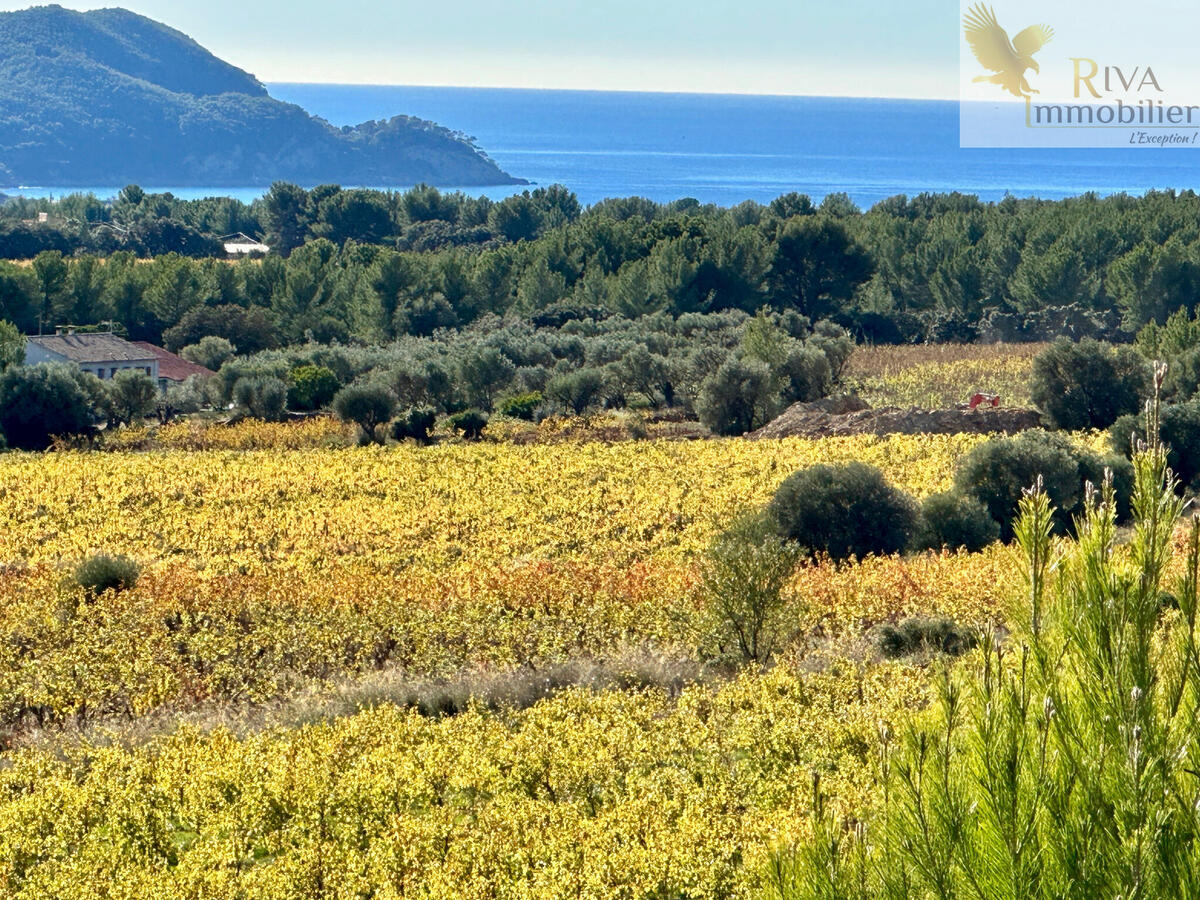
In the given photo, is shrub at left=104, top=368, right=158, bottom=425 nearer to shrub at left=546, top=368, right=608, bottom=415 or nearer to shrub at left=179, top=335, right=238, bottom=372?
shrub at left=546, top=368, right=608, bottom=415

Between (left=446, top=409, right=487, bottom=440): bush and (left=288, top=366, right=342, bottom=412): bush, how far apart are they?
6.12 meters

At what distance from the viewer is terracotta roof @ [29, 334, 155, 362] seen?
48344mm

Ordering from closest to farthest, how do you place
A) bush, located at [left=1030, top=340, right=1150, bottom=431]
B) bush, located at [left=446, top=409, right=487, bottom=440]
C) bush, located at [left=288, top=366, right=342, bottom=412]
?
bush, located at [left=1030, top=340, right=1150, bottom=431] → bush, located at [left=446, top=409, right=487, bottom=440] → bush, located at [left=288, top=366, right=342, bottom=412]

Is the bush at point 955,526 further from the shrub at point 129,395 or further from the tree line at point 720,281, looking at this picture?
the tree line at point 720,281

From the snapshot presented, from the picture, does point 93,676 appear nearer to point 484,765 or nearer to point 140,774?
point 140,774

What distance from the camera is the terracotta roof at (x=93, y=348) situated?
159ft

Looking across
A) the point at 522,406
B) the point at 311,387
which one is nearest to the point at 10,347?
the point at 311,387

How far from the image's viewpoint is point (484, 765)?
961cm

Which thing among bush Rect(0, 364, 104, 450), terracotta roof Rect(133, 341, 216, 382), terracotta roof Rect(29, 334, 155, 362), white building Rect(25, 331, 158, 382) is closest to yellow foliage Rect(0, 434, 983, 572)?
bush Rect(0, 364, 104, 450)

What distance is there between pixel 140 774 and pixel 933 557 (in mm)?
12675

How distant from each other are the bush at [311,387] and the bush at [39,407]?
6447mm

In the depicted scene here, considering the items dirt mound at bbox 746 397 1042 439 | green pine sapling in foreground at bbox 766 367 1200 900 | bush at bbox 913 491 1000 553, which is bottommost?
dirt mound at bbox 746 397 1042 439

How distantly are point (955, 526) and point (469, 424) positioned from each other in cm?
1884

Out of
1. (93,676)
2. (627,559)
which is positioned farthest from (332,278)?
(93,676)
